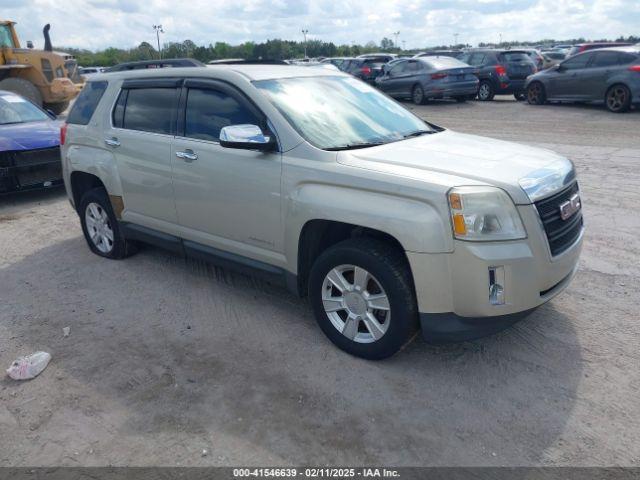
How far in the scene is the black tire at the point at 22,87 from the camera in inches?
646

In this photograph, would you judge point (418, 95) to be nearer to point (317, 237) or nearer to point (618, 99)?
point (618, 99)

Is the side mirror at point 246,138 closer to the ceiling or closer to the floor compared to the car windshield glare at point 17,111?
closer to the ceiling

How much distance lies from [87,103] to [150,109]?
1151 mm

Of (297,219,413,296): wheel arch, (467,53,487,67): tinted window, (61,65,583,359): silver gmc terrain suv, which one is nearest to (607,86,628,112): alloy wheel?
(467,53,487,67): tinted window

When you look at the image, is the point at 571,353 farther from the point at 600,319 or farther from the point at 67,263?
the point at 67,263

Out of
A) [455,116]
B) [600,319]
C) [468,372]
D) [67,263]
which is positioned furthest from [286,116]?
[455,116]

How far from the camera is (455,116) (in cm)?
1583

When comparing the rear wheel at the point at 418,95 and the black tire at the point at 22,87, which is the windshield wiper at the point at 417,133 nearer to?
the rear wheel at the point at 418,95

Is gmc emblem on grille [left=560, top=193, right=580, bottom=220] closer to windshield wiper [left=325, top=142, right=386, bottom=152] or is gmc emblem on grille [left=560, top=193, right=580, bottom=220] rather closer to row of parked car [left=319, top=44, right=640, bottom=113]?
windshield wiper [left=325, top=142, right=386, bottom=152]

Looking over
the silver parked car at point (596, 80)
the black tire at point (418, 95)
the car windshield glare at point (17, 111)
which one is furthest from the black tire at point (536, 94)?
the car windshield glare at point (17, 111)

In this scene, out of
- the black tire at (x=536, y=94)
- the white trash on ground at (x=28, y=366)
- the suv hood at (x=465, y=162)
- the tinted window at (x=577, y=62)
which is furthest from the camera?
the black tire at (x=536, y=94)

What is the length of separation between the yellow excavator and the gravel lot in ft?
44.2

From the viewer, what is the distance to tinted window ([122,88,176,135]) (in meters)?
4.84

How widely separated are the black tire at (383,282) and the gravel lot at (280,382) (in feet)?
0.43
